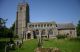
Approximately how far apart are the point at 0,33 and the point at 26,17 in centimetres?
1556

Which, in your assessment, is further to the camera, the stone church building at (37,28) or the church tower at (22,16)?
the church tower at (22,16)

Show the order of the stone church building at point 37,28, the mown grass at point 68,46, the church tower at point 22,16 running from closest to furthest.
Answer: the mown grass at point 68,46 < the stone church building at point 37,28 < the church tower at point 22,16

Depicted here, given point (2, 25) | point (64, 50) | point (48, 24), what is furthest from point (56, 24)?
point (64, 50)

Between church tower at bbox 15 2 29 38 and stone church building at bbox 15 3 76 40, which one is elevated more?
church tower at bbox 15 2 29 38

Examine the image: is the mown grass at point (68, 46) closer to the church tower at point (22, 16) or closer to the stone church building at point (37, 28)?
the stone church building at point (37, 28)

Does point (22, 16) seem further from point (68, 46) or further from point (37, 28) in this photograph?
point (68, 46)

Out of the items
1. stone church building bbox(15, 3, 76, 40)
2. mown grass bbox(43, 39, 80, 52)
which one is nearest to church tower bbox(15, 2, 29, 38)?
stone church building bbox(15, 3, 76, 40)

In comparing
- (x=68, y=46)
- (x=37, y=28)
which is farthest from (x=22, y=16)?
(x=68, y=46)

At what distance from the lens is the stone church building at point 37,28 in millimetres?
23117

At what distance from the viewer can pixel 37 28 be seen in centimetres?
2484

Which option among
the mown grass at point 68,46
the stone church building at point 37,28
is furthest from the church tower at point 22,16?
the mown grass at point 68,46

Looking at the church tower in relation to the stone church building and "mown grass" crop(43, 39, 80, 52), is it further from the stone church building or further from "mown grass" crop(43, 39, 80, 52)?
"mown grass" crop(43, 39, 80, 52)

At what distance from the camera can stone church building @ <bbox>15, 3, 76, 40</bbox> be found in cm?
2312

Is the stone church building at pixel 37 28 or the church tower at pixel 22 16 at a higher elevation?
the church tower at pixel 22 16
